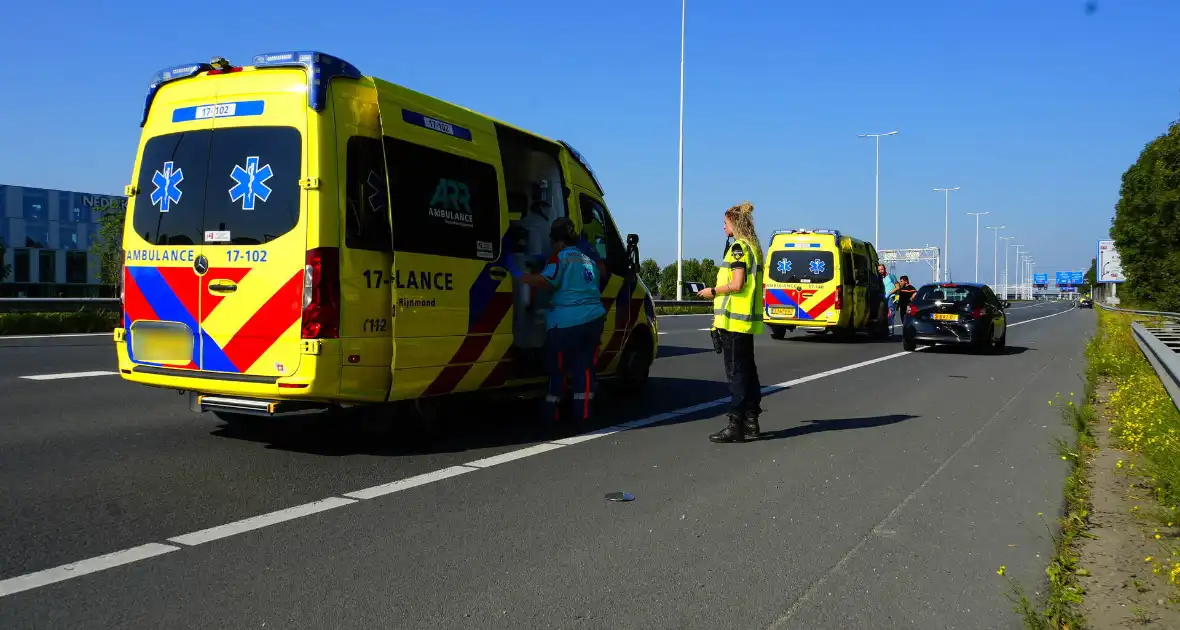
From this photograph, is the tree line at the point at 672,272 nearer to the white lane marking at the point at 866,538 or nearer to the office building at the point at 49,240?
the office building at the point at 49,240

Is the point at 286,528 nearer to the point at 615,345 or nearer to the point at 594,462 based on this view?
the point at 594,462

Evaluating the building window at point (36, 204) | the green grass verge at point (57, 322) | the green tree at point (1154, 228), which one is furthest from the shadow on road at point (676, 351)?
the building window at point (36, 204)

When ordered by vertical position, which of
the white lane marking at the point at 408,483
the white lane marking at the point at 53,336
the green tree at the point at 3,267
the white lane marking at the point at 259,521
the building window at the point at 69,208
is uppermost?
the building window at the point at 69,208

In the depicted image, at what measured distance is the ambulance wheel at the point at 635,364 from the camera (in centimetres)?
997

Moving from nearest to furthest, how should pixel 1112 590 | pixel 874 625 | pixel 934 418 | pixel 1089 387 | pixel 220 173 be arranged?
pixel 874 625 < pixel 1112 590 < pixel 220 173 < pixel 934 418 < pixel 1089 387

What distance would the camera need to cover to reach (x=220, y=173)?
637 centimetres

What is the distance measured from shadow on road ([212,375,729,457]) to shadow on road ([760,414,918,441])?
95 centimetres

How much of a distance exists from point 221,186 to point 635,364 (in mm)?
4976

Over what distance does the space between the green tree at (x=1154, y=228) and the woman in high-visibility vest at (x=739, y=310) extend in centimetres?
3157

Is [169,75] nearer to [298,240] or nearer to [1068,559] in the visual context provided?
[298,240]

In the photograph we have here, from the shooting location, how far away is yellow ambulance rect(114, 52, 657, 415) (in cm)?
609

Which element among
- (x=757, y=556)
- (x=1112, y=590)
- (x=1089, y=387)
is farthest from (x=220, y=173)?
(x=1089, y=387)

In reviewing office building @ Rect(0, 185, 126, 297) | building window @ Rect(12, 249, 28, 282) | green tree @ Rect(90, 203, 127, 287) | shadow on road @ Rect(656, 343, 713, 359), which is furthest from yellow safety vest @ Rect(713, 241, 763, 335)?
building window @ Rect(12, 249, 28, 282)

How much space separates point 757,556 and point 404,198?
3.49 metres
